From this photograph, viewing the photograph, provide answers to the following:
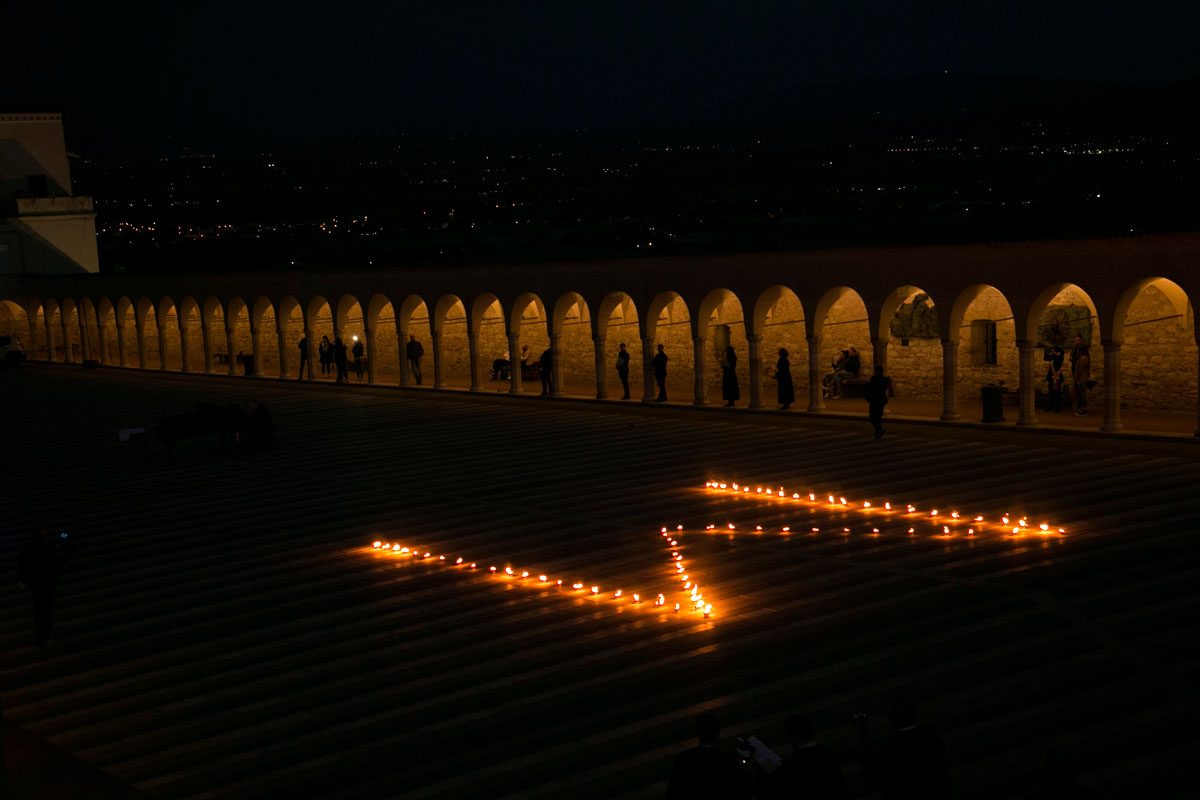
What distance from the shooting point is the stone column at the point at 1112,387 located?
19.2 m

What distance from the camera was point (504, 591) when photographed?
1277 centimetres

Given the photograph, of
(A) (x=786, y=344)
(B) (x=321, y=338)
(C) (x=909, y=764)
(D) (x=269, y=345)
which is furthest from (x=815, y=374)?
(D) (x=269, y=345)

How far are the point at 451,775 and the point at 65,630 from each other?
5565mm

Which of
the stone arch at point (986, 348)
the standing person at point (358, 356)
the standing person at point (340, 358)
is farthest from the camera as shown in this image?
the standing person at point (358, 356)

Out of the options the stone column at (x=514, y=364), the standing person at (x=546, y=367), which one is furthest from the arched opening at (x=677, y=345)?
the stone column at (x=514, y=364)

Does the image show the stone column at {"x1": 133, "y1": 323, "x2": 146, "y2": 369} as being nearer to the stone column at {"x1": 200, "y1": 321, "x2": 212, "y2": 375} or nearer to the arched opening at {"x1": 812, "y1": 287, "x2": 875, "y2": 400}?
the stone column at {"x1": 200, "y1": 321, "x2": 212, "y2": 375}

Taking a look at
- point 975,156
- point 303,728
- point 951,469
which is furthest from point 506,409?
point 975,156

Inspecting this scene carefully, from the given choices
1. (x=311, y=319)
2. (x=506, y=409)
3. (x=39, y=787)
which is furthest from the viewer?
(x=311, y=319)

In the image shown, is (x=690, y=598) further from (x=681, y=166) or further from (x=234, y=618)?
(x=681, y=166)

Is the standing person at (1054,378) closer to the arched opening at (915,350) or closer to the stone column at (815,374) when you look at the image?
the arched opening at (915,350)

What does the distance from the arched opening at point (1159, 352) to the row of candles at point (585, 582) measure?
410 inches

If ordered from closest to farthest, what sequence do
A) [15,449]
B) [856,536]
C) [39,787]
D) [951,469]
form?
[39,787] → [856,536] → [951,469] → [15,449]

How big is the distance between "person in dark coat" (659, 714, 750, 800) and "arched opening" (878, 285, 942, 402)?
62.2 feet

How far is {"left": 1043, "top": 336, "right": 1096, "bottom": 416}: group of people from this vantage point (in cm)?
2172
